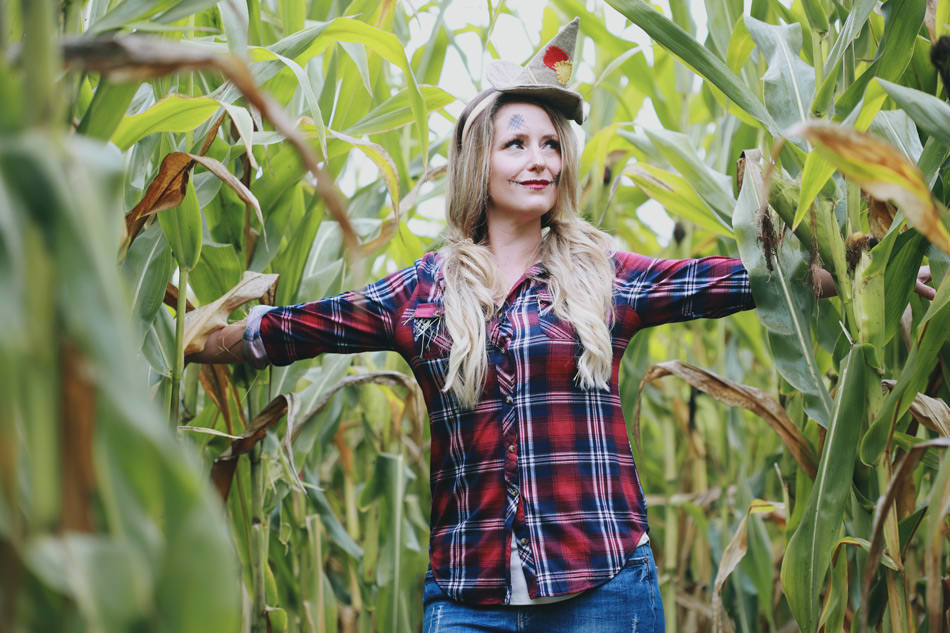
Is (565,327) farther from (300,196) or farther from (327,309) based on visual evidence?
(300,196)

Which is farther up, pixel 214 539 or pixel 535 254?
pixel 535 254

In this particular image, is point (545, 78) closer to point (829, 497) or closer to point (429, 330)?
point (429, 330)

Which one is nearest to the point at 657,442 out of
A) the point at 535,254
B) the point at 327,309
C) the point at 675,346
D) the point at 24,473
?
the point at 675,346

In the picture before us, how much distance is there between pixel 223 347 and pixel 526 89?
25.4 inches

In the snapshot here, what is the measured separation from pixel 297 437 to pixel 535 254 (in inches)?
21.8

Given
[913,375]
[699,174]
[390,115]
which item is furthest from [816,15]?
[390,115]

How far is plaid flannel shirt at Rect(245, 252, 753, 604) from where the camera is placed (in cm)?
129

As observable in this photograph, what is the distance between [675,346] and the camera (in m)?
2.42

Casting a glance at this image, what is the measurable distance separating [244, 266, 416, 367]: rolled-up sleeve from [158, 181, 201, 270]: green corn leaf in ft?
0.50

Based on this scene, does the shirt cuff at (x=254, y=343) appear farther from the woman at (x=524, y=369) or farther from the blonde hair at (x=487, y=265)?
the blonde hair at (x=487, y=265)

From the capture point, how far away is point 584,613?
1261mm

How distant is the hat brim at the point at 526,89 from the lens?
150 centimetres

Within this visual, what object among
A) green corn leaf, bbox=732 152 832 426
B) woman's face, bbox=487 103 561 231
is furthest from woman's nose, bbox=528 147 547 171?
green corn leaf, bbox=732 152 832 426

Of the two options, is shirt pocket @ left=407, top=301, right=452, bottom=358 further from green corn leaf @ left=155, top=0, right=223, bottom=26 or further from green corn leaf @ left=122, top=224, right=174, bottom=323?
green corn leaf @ left=155, top=0, right=223, bottom=26
